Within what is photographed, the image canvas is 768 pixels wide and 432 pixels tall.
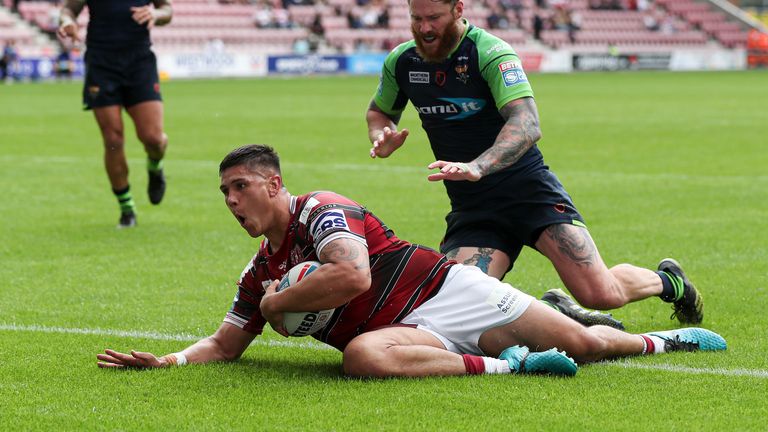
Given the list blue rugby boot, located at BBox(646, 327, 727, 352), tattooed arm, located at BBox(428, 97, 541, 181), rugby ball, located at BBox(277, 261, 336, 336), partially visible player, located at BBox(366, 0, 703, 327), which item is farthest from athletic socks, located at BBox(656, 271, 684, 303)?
rugby ball, located at BBox(277, 261, 336, 336)

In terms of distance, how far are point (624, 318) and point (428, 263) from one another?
1844 mm

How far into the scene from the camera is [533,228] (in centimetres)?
650

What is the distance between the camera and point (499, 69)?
6.19 metres

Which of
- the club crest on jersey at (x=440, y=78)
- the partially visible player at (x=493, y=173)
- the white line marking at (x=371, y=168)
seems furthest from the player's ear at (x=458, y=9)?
the white line marking at (x=371, y=168)

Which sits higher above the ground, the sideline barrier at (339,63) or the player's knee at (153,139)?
the player's knee at (153,139)

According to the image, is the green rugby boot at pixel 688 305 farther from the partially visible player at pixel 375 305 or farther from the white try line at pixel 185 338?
the white try line at pixel 185 338

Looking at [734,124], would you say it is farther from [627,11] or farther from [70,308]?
[627,11]

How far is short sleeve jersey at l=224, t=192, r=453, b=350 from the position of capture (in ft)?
17.7

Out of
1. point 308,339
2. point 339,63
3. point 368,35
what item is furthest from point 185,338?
point 368,35

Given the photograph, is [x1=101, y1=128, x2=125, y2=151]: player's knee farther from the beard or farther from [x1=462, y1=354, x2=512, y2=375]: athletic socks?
[x1=462, y1=354, x2=512, y2=375]: athletic socks

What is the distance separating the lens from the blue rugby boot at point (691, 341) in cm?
598

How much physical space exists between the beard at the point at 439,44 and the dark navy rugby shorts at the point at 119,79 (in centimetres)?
525

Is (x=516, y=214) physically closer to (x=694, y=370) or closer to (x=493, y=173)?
(x=493, y=173)

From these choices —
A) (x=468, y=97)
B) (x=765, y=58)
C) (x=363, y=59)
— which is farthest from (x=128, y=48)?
(x=765, y=58)
